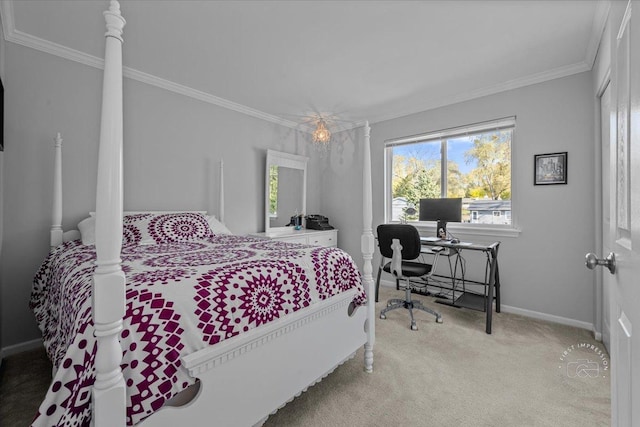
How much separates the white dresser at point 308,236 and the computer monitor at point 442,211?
1.48 m

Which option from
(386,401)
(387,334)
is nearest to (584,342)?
(387,334)

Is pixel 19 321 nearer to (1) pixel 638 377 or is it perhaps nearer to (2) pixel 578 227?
(1) pixel 638 377

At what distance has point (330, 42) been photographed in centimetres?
227

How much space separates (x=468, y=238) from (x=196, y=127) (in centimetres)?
335

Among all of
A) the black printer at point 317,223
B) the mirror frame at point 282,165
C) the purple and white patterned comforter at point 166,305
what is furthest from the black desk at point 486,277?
the mirror frame at point 282,165

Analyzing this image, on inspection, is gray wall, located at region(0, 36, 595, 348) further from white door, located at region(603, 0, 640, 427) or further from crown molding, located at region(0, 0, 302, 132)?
white door, located at region(603, 0, 640, 427)

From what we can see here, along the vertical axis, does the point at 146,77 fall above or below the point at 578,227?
above

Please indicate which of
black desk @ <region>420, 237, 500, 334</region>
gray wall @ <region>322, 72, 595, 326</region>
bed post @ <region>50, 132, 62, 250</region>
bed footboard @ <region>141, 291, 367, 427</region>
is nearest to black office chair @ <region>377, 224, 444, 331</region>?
black desk @ <region>420, 237, 500, 334</region>

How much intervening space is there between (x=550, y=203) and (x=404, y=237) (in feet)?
4.79

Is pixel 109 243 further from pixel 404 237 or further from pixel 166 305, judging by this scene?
pixel 404 237

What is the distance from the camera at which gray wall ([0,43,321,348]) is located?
7.14ft

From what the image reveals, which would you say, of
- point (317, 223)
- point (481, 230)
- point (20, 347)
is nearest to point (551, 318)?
point (481, 230)

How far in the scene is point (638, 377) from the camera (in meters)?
0.59

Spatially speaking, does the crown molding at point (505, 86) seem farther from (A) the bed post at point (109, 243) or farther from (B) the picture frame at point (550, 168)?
(A) the bed post at point (109, 243)
